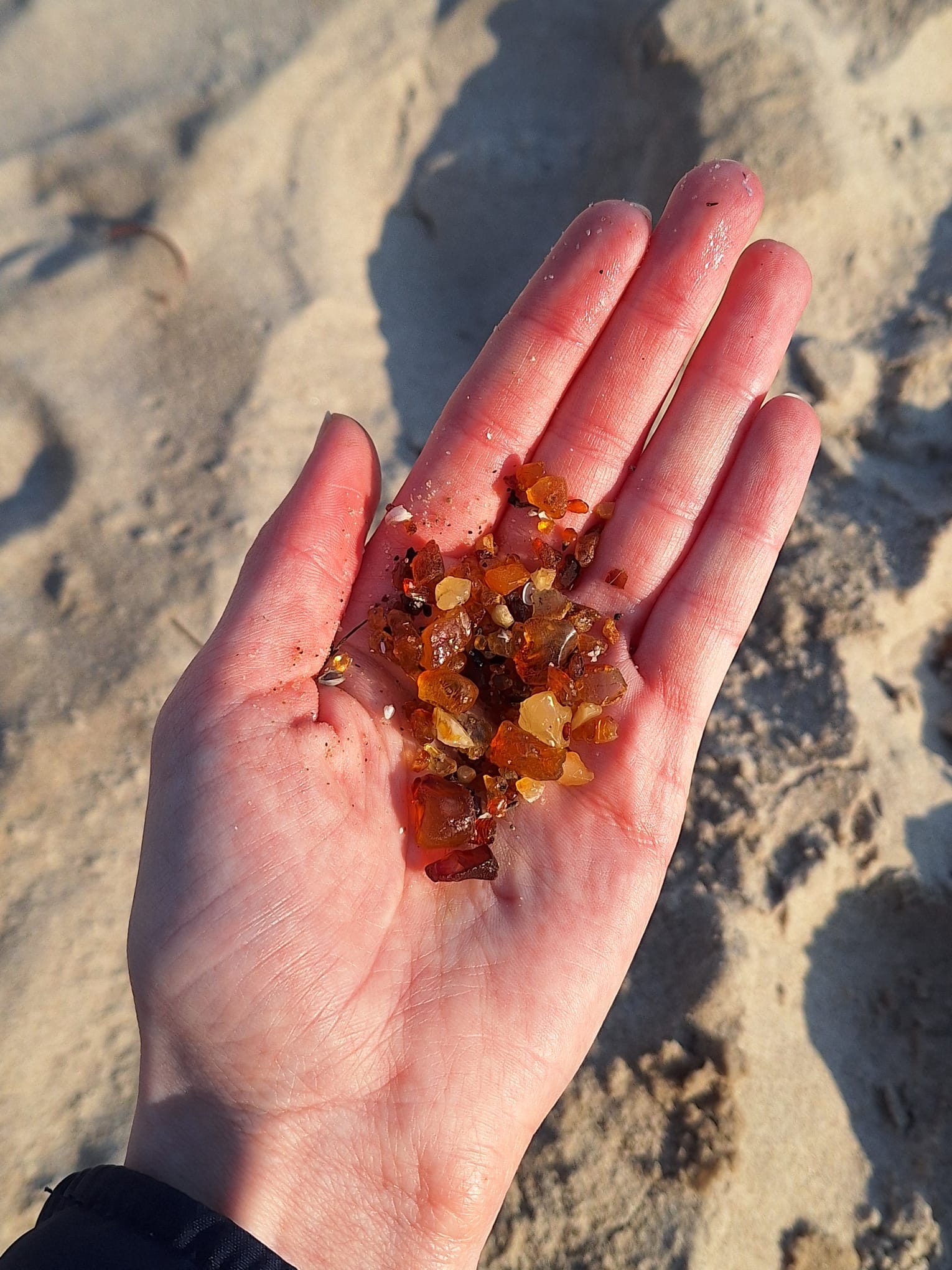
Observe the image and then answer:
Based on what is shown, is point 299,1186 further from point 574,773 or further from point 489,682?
point 489,682

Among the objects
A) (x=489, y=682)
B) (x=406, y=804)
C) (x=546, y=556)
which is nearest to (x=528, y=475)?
(x=546, y=556)

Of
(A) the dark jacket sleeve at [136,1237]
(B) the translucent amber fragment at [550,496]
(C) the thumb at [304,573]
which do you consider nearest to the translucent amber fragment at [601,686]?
(B) the translucent amber fragment at [550,496]

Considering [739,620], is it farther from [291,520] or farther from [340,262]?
[340,262]

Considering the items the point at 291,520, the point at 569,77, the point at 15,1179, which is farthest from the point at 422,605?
the point at 569,77

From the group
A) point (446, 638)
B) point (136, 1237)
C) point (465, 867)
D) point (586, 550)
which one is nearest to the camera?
point (136, 1237)

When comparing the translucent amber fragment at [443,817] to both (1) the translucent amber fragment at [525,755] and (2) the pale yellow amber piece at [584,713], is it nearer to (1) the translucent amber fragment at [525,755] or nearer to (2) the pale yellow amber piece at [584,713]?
(1) the translucent amber fragment at [525,755]

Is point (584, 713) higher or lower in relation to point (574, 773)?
higher

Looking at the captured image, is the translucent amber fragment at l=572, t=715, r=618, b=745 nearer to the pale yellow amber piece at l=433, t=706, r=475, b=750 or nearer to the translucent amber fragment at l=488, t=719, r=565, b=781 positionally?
the translucent amber fragment at l=488, t=719, r=565, b=781
